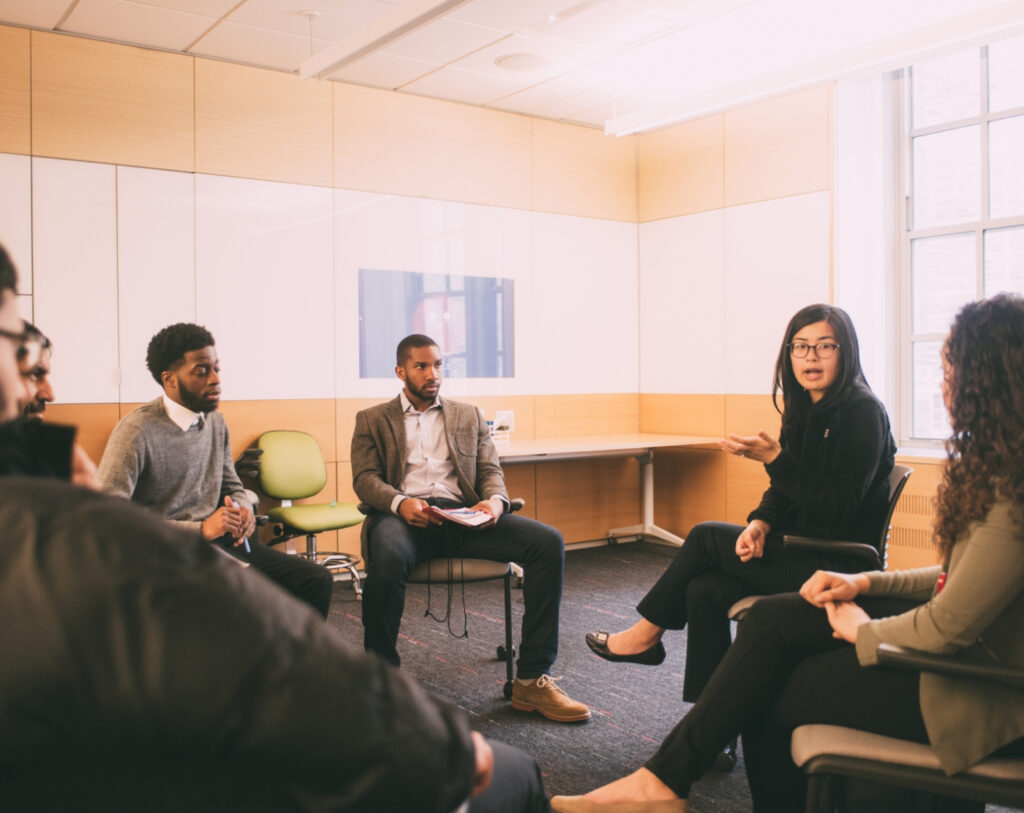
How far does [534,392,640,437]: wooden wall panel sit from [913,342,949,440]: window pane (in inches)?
77.9

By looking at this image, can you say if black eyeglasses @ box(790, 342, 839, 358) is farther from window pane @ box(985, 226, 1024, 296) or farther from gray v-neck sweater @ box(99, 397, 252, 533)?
window pane @ box(985, 226, 1024, 296)

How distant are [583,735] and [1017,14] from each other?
343cm

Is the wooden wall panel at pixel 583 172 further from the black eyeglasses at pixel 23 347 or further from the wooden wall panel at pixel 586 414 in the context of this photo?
the black eyeglasses at pixel 23 347

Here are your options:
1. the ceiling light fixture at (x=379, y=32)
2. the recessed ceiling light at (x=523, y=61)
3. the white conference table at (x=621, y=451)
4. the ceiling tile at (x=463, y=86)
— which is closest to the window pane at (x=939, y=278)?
the white conference table at (x=621, y=451)

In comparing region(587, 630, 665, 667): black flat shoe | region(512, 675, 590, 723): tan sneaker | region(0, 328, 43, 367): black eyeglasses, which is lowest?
region(512, 675, 590, 723): tan sneaker

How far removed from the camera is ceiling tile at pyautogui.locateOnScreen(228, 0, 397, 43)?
4.21 metres

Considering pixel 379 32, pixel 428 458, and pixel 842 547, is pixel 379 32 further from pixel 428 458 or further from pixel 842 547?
pixel 842 547

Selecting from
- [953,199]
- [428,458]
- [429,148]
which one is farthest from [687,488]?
[428,458]

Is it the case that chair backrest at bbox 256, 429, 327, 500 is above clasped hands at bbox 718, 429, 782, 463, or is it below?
below

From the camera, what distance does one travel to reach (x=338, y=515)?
476 centimetres

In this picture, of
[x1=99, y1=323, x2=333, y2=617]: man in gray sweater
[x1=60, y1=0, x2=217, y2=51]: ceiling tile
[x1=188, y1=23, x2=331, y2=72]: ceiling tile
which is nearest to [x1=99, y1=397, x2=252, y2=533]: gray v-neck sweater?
[x1=99, y1=323, x2=333, y2=617]: man in gray sweater

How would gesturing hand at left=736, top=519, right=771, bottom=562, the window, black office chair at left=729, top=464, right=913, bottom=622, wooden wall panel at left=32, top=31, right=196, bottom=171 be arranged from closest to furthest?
black office chair at left=729, top=464, right=913, bottom=622 → gesturing hand at left=736, top=519, right=771, bottom=562 → wooden wall panel at left=32, top=31, right=196, bottom=171 → the window

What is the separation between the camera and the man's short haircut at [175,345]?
3121 millimetres

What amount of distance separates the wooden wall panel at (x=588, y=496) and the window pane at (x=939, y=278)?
7.40 feet
